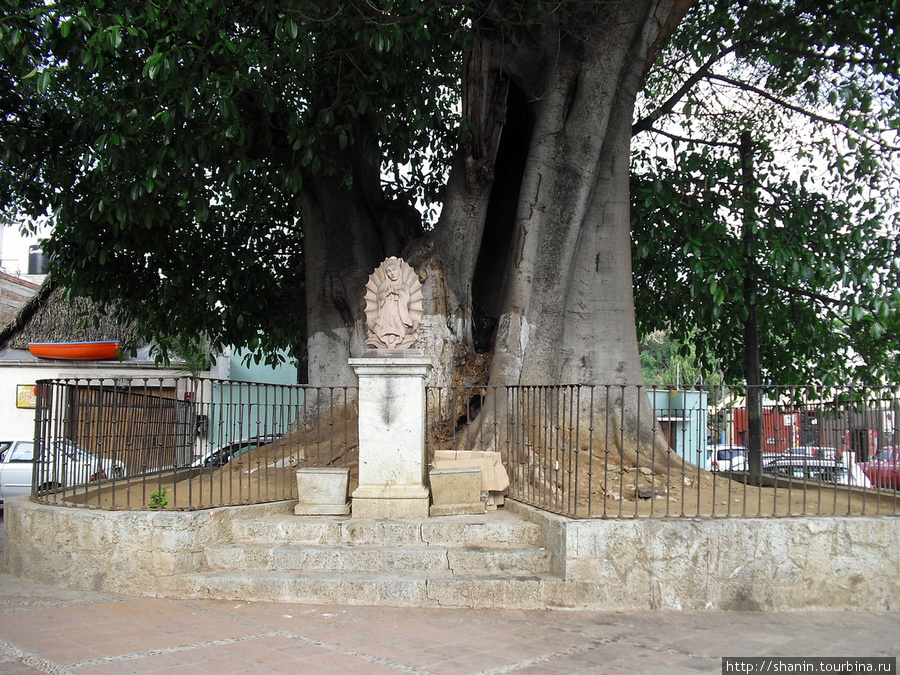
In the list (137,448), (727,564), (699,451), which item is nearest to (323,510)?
(137,448)

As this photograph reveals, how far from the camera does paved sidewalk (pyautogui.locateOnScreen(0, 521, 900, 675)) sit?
15.7 ft

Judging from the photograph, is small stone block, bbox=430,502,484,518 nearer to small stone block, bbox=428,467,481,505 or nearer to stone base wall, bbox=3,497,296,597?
small stone block, bbox=428,467,481,505

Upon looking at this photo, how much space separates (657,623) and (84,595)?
466 centimetres

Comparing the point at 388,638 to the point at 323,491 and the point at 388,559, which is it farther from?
the point at 323,491

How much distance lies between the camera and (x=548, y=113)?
376 inches

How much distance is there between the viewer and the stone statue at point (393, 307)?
7.50m

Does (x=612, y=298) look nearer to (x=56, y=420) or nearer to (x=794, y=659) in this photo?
(x=794, y=659)

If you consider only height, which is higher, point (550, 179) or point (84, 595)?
point (550, 179)

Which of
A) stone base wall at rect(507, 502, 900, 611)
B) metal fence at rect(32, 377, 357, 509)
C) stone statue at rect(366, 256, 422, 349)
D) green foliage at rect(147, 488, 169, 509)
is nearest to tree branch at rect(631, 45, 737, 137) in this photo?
stone statue at rect(366, 256, 422, 349)

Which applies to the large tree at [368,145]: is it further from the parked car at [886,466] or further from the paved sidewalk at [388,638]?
the paved sidewalk at [388,638]

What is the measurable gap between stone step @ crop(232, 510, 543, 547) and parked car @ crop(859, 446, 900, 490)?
10.1ft

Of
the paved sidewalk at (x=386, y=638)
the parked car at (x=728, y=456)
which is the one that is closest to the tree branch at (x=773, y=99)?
the parked car at (x=728, y=456)

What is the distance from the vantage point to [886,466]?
699cm

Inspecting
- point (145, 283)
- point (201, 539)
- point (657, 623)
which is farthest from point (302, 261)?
point (657, 623)
